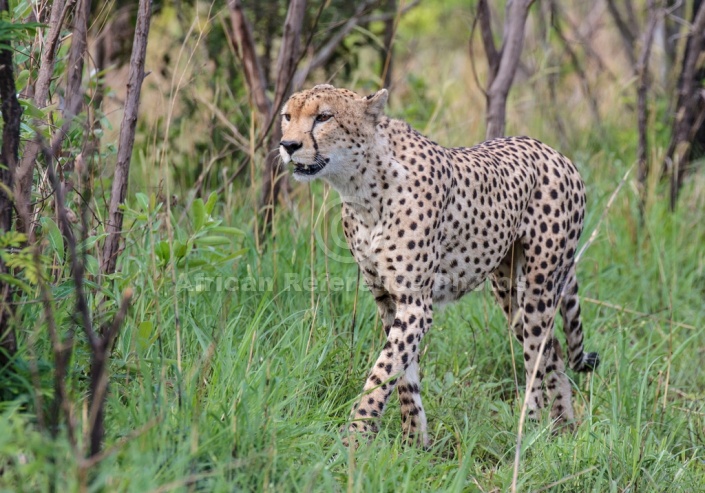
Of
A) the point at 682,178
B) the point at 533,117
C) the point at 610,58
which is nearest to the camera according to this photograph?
the point at 682,178

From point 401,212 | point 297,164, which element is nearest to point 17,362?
point 297,164

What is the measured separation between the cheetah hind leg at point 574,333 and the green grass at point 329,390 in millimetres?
95

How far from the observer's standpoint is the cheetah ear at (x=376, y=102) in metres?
3.63

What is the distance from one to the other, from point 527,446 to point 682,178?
3.79m

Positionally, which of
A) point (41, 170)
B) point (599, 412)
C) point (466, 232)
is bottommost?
point (599, 412)


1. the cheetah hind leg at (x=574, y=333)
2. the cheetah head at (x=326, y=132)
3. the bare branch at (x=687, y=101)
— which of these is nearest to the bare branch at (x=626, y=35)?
the bare branch at (x=687, y=101)

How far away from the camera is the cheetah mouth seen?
3.49 meters

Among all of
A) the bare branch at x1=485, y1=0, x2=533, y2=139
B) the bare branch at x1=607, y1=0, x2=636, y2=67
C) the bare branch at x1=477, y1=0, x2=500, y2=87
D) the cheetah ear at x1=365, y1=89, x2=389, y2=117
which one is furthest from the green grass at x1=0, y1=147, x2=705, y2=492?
the bare branch at x1=607, y1=0, x2=636, y2=67

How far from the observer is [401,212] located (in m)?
3.67

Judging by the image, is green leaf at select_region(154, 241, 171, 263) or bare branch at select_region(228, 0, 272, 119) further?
bare branch at select_region(228, 0, 272, 119)

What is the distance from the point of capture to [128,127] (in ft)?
12.0

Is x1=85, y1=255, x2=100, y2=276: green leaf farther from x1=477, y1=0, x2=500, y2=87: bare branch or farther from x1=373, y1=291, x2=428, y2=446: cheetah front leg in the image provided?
x1=477, y1=0, x2=500, y2=87: bare branch

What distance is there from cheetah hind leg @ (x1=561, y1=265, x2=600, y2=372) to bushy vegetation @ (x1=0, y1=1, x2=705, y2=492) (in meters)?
0.12

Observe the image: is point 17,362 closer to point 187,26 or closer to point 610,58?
point 187,26
